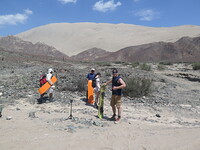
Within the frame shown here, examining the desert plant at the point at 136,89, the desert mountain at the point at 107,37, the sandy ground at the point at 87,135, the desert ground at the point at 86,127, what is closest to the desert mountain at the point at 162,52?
the desert mountain at the point at 107,37

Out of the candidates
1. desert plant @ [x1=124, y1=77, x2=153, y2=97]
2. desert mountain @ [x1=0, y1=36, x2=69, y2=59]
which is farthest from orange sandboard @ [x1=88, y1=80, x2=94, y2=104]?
desert mountain @ [x1=0, y1=36, x2=69, y2=59]

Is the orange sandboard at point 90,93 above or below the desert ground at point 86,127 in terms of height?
above

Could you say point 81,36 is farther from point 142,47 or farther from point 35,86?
point 35,86

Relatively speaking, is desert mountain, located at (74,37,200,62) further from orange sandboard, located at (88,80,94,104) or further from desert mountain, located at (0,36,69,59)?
orange sandboard, located at (88,80,94,104)

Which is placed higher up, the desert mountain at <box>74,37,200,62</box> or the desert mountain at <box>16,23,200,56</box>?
the desert mountain at <box>16,23,200,56</box>

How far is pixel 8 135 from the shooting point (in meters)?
4.25

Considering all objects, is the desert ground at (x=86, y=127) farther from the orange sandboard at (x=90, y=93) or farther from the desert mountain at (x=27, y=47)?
the desert mountain at (x=27, y=47)

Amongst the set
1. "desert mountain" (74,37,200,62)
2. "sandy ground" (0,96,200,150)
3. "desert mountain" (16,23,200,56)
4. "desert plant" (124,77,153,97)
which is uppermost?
"desert mountain" (16,23,200,56)

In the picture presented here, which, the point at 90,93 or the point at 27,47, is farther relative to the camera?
the point at 27,47

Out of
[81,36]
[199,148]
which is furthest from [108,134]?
[81,36]

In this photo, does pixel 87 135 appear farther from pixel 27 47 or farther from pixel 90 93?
pixel 27 47

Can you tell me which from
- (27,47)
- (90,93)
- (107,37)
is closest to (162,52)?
(27,47)

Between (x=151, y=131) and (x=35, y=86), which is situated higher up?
(x=35, y=86)

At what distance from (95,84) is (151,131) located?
294cm
